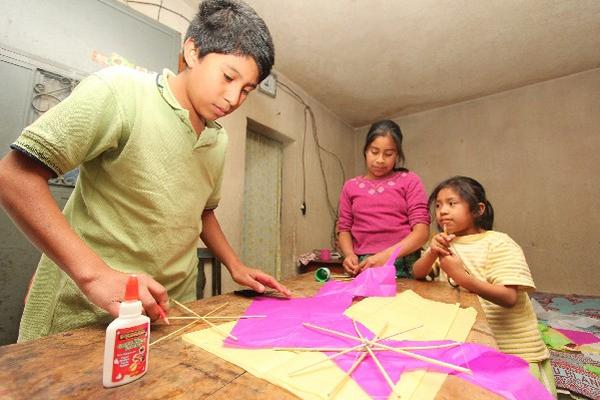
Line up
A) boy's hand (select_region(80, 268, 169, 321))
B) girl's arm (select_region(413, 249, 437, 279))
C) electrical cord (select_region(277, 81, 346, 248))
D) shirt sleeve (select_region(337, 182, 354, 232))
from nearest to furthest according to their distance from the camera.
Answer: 1. boy's hand (select_region(80, 268, 169, 321))
2. girl's arm (select_region(413, 249, 437, 279))
3. shirt sleeve (select_region(337, 182, 354, 232))
4. electrical cord (select_region(277, 81, 346, 248))

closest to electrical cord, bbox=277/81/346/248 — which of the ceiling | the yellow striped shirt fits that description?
the ceiling

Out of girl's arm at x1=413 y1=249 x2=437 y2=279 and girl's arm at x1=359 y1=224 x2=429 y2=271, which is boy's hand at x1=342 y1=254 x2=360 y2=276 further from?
girl's arm at x1=413 y1=249 x2=437 y2=279

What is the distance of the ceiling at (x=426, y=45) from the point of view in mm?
2365

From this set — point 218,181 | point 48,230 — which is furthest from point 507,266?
point 48,230

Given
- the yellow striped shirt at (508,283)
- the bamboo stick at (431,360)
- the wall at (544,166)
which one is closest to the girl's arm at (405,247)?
the yellow striped shirt at (508,283)

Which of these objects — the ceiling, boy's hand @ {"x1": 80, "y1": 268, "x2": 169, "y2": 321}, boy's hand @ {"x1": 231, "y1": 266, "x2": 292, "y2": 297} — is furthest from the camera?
the ceiling

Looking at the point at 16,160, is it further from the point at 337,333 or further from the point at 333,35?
the point at 333,35

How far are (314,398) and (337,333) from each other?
21 cm

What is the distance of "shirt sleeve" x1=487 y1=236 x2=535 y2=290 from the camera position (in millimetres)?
1043

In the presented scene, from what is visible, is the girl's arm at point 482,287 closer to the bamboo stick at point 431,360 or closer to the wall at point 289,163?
the bamboo stick at point 431,360

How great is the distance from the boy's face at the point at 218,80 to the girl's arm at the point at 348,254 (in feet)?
3.43

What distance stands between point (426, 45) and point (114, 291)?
336 centimetres

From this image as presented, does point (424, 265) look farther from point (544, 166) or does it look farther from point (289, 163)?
point (544, 166)

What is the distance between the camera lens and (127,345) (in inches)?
14.7
